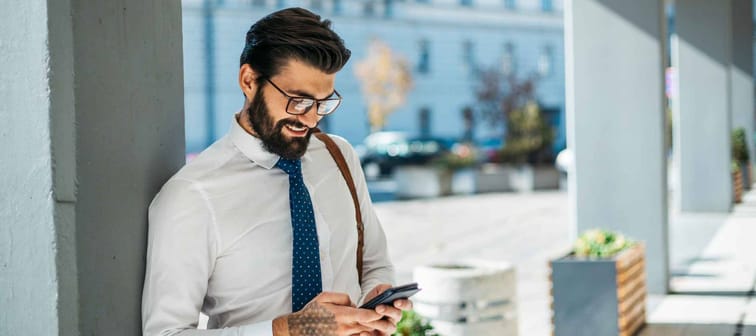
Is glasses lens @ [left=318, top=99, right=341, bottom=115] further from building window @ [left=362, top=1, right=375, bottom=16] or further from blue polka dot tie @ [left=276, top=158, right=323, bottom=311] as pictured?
building window @ [left=362, top=1, right=375, bottom=16]

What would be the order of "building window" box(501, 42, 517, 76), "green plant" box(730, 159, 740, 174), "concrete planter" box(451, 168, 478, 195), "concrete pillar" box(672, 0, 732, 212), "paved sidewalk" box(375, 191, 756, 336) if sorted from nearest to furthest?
1. "paved sidewalk" box(375, 191, 756, 336)
2. "concrete pillar" box(672, 0, 732, 212)
3. "green plant" box(730, 159, 740, 174)
4. "concrete planter" box(451, 168, 478, 195)
5. "building window" box(501, 42, 517, 76)

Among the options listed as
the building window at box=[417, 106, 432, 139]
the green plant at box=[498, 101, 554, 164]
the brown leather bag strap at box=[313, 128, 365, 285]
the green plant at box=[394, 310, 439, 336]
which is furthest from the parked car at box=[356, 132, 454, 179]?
the brown leather bag strap at box=[313, 128, 365, 285]

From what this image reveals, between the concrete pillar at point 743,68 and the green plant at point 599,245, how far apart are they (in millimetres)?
14068

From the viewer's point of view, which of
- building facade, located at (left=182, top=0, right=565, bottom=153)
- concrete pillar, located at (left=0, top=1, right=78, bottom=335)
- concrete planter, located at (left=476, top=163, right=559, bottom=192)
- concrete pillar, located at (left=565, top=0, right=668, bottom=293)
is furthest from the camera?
building facade, located at (left=182, top=0, right=565, bottom=153)

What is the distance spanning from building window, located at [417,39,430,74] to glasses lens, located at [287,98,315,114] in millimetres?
45894

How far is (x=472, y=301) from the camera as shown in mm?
5996

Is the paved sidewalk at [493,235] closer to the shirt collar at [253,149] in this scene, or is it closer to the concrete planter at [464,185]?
the concrete planter at [464,185]

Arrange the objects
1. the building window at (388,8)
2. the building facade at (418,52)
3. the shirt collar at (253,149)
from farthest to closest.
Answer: the building window at (388,8) → the building facade at (418,52) → the shirt collar at (253,149)

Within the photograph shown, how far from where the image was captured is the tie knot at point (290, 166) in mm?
2777

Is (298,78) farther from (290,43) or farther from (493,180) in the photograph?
(493,180)

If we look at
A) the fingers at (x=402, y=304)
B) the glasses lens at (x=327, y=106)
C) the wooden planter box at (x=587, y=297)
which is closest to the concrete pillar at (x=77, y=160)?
the glasses lens at (x=327, y=106)

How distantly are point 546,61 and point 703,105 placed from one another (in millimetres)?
36711

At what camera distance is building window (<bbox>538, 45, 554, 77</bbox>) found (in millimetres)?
51406

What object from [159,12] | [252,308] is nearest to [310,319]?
[252,308]
